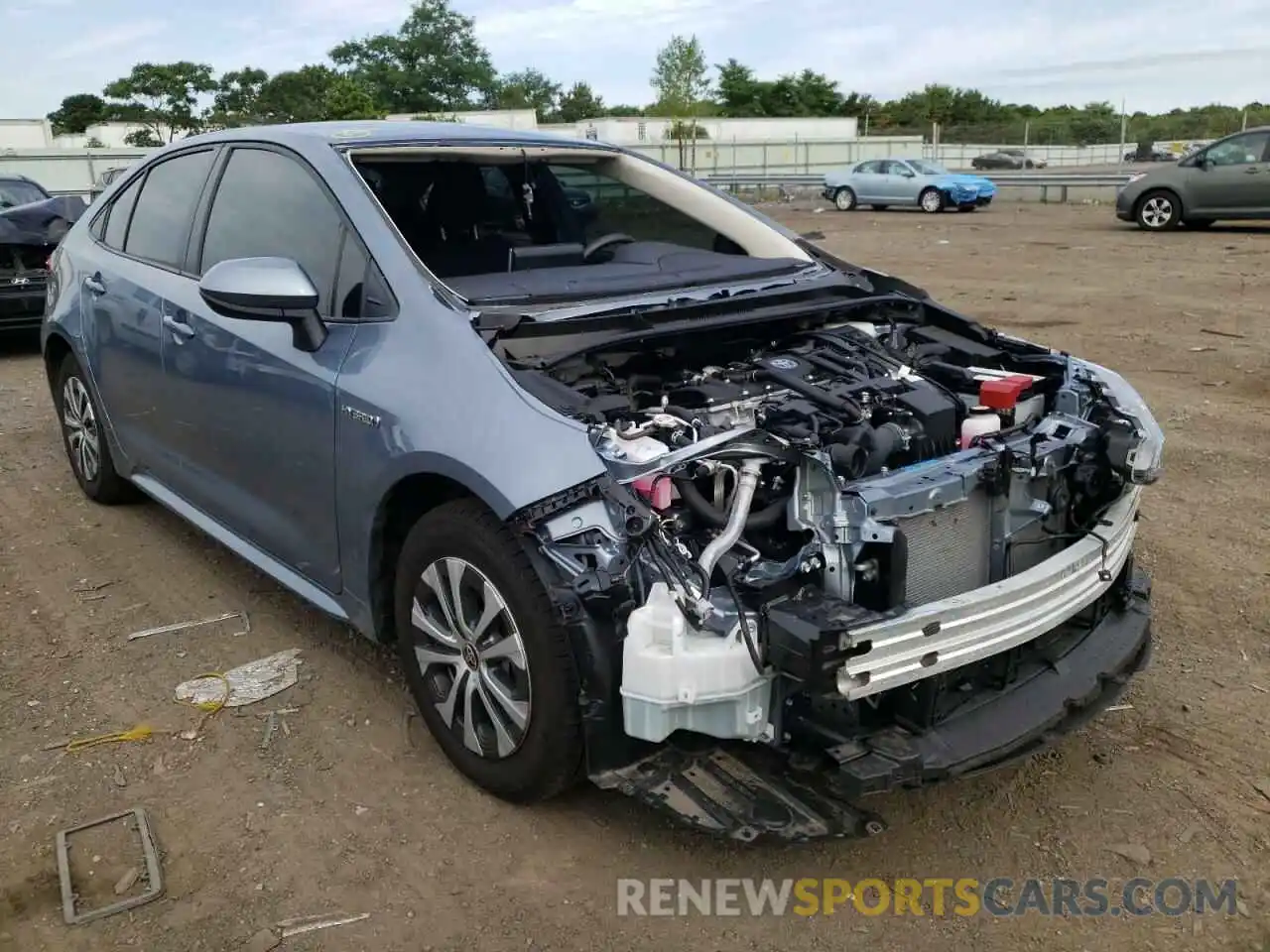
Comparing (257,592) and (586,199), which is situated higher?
(586,199)

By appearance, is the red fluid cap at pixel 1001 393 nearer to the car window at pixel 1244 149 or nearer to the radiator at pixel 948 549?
the radiator at pixel 948 549

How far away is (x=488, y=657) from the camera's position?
9.36 ft

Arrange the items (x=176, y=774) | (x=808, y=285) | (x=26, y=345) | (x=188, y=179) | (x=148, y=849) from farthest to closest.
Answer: (x=26, y=345)
(x=188, y=179)
(x=808, y=285)
(x=176, y=774)
(x=148, y=849)

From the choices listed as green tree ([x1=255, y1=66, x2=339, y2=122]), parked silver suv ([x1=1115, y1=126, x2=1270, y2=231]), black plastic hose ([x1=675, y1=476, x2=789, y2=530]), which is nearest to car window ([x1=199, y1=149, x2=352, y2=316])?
black plastic hose ([x1=675, y1=476, x2=789, y2=530])

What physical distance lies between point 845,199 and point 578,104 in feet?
210

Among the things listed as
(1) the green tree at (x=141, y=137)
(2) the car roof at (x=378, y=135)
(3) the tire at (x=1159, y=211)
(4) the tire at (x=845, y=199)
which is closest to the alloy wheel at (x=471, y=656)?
(2) the car roof at (x=378, y=135)

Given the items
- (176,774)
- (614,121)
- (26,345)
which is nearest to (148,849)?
(176,774)

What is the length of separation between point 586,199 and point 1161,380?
5175mm

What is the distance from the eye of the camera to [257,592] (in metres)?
4.51

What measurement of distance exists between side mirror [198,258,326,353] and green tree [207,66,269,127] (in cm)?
6803

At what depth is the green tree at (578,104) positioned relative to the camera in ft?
275

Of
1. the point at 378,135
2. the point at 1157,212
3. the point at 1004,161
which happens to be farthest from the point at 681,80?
the point at 378,135

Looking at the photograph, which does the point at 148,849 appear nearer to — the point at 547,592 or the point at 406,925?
the point at 406,925

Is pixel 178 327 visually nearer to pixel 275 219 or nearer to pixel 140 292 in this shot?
pixel 140 292
